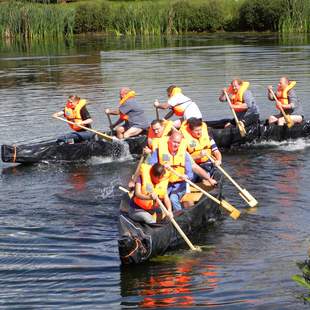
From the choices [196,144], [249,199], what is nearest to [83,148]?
[196,144]

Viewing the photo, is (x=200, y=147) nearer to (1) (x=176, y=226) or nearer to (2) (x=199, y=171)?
(2) (x=199, y=171)

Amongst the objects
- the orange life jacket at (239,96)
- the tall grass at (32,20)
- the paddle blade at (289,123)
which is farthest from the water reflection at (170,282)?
the tall grass at (32,20)

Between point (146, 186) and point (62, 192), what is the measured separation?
4.45m

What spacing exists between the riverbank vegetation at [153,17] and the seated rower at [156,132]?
117ft

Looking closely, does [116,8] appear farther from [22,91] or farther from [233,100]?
[233,100]

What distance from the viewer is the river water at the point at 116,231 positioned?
10250 millimetres

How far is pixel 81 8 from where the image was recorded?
60.4m

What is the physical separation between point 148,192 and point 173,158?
5.42 feet

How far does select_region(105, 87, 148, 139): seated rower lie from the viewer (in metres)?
19.2

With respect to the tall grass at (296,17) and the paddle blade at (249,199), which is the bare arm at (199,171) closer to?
the paddle blade at (249,199)

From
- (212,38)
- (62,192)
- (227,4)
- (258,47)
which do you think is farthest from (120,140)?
(227,4)

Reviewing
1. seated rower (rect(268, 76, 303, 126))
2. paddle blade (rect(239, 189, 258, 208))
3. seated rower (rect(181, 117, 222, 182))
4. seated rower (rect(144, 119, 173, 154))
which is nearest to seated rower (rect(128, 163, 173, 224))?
seated rower (rect(144, 119, 173, 154))

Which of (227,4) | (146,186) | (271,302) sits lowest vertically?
(271,302)

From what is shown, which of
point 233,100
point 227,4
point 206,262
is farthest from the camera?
point 227,4
